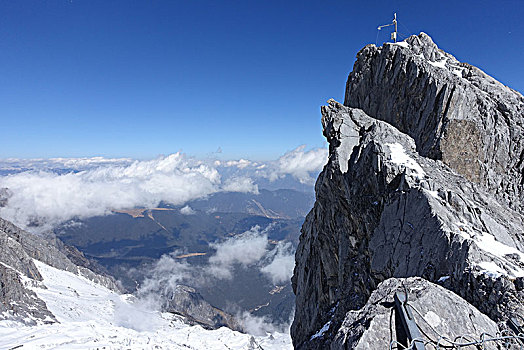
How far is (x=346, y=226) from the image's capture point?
27.6 meters

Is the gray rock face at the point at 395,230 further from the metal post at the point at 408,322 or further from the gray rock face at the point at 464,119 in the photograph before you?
the gray rock face at the point at 464,119

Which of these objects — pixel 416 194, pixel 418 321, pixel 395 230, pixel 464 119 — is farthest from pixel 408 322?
pixel 464 119

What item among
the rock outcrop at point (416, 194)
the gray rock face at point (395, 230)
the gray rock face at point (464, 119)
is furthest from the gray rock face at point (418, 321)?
the gray rock face at point (464, 119)

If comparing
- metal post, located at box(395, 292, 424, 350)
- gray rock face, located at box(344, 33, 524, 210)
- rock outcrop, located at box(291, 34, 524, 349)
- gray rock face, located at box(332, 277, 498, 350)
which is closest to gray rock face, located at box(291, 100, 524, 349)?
rock outcrop, located at box(291, 34, 524, 349)

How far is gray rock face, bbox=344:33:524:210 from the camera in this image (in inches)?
1083

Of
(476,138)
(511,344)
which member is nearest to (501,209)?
(476,138)

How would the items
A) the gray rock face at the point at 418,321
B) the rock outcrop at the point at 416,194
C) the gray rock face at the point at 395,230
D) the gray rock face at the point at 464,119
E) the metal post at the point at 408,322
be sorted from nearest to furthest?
the metal post at the point at 408,322
the gray rock face at the point at 418,321
the gray rock face at the point at 395,230
the rock outcrop at the point at 416,194
the gray rock face at the point at 464,119

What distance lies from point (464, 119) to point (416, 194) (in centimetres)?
1657

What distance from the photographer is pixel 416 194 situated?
18.3m

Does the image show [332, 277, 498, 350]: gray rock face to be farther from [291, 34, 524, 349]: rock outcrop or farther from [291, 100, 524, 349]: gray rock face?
[291, 100, 524, 349]: gray rock face

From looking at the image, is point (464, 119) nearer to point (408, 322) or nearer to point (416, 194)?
point (416, 194)

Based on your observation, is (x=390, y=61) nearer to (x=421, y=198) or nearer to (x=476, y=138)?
(x=476, y=138)

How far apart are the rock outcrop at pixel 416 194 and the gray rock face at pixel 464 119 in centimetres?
13

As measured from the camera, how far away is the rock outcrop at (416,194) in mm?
13453
